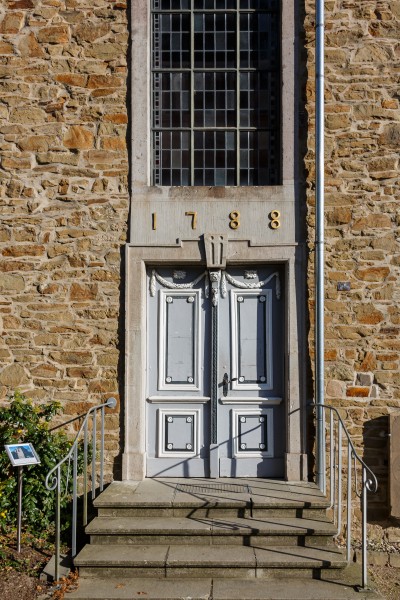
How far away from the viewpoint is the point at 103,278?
6590mm

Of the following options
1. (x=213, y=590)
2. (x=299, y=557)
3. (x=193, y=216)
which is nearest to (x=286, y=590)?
(x=299, y=557)

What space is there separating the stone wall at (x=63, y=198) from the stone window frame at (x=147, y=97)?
12 centimetres

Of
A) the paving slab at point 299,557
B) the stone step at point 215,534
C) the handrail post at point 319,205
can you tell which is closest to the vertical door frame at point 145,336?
the handrail post at point 319,205

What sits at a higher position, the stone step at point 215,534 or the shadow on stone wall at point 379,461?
the shadow on stone wall at point 379,461

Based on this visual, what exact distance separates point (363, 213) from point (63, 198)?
3.09 meters

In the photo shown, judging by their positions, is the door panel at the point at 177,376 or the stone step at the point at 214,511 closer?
the stone step at the point at 214,511

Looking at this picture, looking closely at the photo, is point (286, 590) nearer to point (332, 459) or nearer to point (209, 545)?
point (209, 545)

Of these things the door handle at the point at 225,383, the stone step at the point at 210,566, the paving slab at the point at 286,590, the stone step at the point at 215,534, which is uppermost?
the door handle at the point at 225,383

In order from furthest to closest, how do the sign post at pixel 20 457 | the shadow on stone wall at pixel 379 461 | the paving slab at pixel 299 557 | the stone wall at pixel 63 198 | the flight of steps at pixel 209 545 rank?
the stone wall at pixel 63 198, the shadow on stone wall at pixel 379 461, the sign post at pixel 20 457, the paving slab at pixel 299 557, the flight of steps at pixel 209 545

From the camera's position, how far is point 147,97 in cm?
670

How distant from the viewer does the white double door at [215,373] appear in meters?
6.61

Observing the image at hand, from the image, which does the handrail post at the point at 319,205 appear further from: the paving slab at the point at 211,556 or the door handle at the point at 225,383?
the paving slab at the point at 211,556

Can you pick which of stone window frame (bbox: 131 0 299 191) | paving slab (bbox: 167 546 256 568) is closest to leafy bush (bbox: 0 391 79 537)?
paving slab (bbox: 167 546 256 568)

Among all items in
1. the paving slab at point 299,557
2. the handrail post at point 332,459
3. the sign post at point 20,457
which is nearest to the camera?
the paving slab at point 299,557
